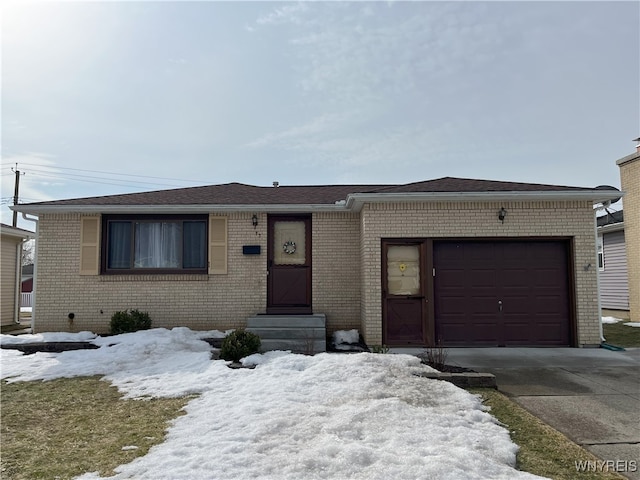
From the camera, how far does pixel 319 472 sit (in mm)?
2826

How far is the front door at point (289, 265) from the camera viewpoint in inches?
354

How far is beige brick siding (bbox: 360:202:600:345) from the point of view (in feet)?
25.7

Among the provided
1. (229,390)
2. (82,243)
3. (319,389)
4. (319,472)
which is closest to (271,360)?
(229,390)

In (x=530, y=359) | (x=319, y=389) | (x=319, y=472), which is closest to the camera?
(x=319, y=472)

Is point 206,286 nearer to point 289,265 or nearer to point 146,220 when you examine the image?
point 289,265

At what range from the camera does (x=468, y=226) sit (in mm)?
7938

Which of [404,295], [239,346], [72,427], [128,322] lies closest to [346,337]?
[404,295]

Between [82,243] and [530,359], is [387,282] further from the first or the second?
[82,243]

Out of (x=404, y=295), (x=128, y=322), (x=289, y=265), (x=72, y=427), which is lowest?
(x=72, y=427)

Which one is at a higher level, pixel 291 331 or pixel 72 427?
pixel 291 331

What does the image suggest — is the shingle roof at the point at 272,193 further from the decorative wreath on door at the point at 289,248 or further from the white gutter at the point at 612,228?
the white gutter at the point at 612,228

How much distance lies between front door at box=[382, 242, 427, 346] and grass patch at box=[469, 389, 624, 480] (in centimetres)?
354

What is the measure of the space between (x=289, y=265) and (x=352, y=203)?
2153mm

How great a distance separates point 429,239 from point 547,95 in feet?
16.6
